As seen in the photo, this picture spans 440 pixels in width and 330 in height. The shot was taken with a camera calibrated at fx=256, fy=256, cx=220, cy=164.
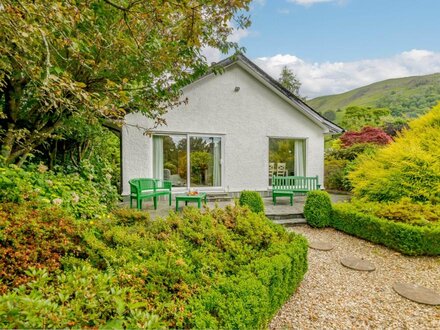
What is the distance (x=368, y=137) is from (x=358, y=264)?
1278 centimetres

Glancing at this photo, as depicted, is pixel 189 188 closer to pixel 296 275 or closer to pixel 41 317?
pixel 296 275

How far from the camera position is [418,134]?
332 inches

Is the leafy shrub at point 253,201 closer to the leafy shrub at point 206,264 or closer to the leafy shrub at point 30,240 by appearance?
the leafy shrub at point 206,264

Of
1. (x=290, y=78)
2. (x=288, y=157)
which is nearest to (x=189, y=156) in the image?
(x=288, y=157)

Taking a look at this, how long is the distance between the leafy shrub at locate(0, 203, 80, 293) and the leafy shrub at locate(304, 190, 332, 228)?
620 centimetres

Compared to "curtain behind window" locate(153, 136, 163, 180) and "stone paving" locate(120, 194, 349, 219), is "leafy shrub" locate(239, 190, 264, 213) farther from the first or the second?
"curtain behind window" locate(153, 136, 163, 180)

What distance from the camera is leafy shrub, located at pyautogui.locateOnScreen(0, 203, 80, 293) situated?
2629 millimetres

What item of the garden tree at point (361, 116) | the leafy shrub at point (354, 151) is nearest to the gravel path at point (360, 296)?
the leafy shrub at point (354, 151)

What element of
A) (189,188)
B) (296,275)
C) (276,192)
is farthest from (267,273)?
(189,188)

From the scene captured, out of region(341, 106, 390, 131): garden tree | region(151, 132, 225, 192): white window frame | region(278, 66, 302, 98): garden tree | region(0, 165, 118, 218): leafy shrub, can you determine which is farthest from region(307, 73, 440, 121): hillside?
region(0, 165, 118, 218): leafy shrub

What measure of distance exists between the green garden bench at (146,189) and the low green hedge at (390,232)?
18.3 feet

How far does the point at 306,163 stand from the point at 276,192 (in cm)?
341

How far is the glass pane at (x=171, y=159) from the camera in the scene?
10.1 meters

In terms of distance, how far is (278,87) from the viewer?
11.3 m
